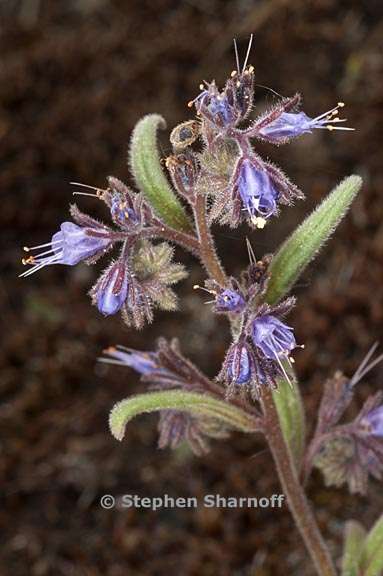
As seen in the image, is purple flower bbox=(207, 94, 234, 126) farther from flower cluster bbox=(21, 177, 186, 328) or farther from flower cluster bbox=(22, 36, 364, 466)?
flower cluster bbox=(21, 177, 186, 328)

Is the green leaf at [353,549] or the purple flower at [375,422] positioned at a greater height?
the purple flower at [375,422]

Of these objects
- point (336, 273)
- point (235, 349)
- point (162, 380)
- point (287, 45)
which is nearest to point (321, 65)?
point (287, 45)

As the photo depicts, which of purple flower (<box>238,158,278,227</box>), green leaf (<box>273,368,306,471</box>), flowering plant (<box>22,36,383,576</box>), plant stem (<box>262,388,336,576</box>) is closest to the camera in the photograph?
purple flower (<box>238,158,278,227</box>)

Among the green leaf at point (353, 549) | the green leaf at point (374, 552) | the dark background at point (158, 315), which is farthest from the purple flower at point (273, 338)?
the dark background at point (158, 315)

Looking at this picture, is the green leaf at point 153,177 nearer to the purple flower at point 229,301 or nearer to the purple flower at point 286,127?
the purple flower at point 229,301

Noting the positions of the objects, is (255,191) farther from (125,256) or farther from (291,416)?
(291,416)

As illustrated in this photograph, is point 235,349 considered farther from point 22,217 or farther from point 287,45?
point 287,45

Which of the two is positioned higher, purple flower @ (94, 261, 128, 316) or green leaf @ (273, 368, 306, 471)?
purple flower @ (94, 261, 128, 316)

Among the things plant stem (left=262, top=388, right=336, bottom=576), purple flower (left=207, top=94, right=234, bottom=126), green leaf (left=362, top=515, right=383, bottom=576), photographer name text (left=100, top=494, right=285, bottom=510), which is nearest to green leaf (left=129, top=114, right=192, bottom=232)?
purple flower (left=207, top=94, right=234, bottom=126)
